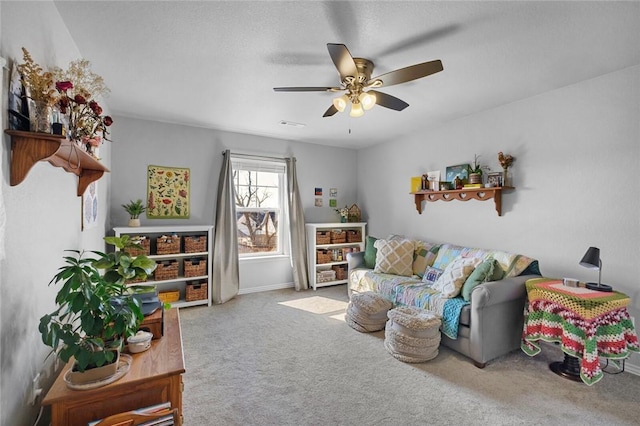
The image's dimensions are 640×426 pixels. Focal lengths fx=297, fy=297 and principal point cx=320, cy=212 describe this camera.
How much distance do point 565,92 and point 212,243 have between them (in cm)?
434

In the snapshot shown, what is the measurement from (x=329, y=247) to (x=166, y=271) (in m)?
2.46

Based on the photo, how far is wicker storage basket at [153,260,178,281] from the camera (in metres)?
3.73

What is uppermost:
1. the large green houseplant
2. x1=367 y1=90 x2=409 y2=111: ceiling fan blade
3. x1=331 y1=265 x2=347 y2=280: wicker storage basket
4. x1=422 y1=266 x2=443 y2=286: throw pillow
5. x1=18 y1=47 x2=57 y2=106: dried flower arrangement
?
x1=367 y1=90 x2=409 y2=111: ceiling fan blade

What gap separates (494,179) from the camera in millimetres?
3277

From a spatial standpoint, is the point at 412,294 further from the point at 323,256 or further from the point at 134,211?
the point at 134,211

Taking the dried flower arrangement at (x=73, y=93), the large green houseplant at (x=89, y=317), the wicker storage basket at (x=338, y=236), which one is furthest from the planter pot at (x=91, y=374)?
the wicker storage basket at (x=338, y=236)

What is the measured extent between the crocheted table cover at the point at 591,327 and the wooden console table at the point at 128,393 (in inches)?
104

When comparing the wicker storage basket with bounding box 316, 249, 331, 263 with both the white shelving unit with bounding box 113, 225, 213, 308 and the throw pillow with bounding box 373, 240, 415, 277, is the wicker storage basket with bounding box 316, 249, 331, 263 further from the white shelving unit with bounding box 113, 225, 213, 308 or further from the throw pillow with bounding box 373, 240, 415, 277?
the white shelving unit with bounding box 113, 225, 213, 308

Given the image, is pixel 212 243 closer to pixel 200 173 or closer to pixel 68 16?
pixel 200 173

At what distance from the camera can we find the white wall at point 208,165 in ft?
12.4

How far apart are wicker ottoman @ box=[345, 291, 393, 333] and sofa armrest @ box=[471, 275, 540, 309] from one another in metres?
0.98

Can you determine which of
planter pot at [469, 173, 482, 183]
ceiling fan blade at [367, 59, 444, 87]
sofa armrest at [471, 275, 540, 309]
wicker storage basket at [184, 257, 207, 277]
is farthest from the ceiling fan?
wicker storage basket at [184, 257, 207, 277]

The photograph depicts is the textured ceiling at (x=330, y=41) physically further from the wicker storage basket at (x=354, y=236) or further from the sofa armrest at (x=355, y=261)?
the wicker storage basket at (x=354, y=236)

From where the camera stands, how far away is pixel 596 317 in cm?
214
